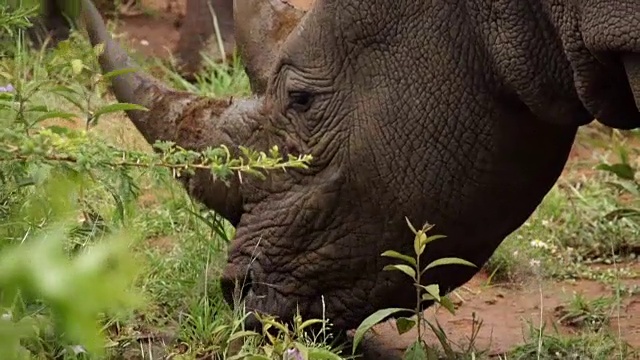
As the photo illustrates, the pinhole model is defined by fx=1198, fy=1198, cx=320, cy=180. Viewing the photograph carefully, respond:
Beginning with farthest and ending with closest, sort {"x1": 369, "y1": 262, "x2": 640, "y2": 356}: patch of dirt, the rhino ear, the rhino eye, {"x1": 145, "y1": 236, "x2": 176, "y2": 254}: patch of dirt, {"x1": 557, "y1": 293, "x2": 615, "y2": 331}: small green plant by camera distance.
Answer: {"x1": 145, "y1": 236, "x2": 176, "y2": 254}: patch of dirt < {"x1": 557, "y1": 293, "x2": 615, "y2": 331}: small green plant < {"x1": 369, "y1": 262, "x2": 640, "y2": 356}: patch of dirt < the rhino ear < the rhino eye

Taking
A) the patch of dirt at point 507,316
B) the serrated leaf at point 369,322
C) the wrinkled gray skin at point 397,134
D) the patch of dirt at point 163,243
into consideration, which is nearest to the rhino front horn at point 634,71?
the wrinkled gray skin at point 397,134

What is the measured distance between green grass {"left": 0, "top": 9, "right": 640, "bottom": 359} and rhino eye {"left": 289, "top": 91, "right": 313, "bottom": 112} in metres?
0.41

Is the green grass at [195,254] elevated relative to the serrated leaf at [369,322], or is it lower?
lower

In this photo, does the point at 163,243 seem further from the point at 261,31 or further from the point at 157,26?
the point at 157,26

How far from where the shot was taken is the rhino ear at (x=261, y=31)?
11.3 feet

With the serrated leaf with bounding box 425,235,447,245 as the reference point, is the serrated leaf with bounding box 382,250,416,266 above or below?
below

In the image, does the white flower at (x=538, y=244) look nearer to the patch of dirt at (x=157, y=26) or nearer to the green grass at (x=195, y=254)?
the green grass at (x=195, y=254)

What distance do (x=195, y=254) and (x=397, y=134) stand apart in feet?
3.96

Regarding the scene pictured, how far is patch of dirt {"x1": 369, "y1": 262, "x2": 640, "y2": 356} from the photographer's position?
3.76 metres

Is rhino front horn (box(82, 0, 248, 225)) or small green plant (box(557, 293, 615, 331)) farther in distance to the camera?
small green plant (box(557, 293, 615, 331))

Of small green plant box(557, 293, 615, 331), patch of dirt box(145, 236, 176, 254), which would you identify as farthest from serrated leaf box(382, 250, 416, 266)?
patch of dirt box(145, 236, 176, 254)

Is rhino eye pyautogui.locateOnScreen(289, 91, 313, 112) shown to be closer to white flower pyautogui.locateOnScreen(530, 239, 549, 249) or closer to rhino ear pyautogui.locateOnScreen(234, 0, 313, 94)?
rhino ear pyautogui.locateOnScreen(234, 0, 313, 94)

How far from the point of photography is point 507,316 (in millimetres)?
4262

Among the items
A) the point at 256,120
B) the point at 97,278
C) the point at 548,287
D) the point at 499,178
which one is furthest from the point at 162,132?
the point at 97,278
